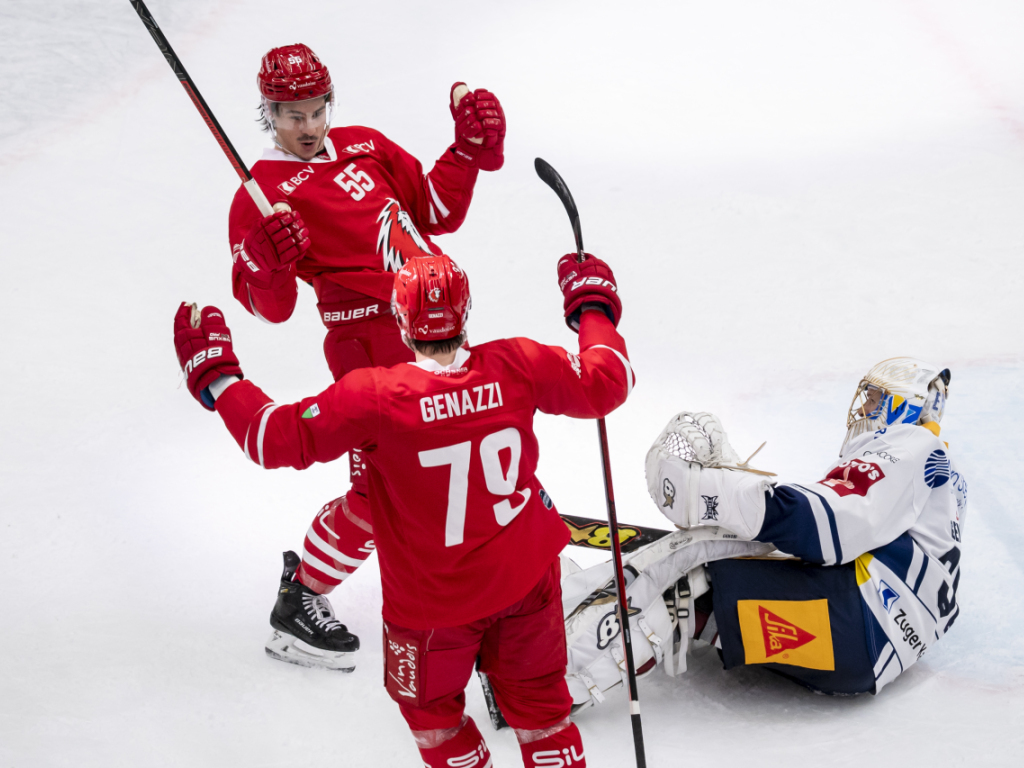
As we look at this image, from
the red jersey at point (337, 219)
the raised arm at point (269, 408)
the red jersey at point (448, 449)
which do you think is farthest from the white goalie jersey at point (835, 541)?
the raised arm at point (269, 408)

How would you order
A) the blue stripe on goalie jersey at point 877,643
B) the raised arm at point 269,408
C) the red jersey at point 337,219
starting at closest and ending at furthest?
1. the raised arm at point 269,408
2. the blue stripe on goalie jersey at point 877,643
3. the red jersey at point 337,219

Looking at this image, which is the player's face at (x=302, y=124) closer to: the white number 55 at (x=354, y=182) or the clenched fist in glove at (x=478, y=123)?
the white number 55 at (x=354, y=182)

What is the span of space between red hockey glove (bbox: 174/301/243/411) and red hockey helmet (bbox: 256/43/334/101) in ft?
2.39

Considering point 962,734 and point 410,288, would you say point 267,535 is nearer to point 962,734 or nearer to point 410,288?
point 410,288

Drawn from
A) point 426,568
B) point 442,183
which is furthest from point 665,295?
point 426,568

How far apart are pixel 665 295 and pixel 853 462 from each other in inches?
96.0

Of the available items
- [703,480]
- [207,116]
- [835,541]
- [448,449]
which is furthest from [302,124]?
[835,541]

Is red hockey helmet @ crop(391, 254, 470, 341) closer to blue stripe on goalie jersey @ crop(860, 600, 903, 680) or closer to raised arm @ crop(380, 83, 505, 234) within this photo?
raised arm @ crop(380, 83, 505, 234)

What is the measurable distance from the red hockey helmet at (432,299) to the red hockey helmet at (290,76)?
0.91 metres

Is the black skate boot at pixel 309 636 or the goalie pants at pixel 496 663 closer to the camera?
the goalie pants at pixel 496 663

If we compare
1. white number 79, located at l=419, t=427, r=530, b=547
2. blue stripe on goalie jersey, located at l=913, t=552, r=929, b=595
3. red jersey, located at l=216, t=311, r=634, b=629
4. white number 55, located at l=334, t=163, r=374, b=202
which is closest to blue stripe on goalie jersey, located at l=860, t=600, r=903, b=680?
blue stripe on goalie jersey, located at l=913, t=552, r=929, b=595

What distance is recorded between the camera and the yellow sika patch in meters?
2.57

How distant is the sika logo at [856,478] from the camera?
8.41ft

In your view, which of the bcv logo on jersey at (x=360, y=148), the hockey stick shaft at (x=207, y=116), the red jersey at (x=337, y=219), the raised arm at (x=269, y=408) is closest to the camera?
the raised arm at (x=269, y=408)
